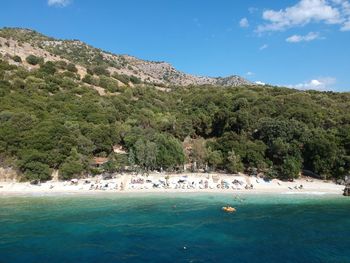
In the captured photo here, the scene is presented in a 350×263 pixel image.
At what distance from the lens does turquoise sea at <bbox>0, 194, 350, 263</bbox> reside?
33656 mm

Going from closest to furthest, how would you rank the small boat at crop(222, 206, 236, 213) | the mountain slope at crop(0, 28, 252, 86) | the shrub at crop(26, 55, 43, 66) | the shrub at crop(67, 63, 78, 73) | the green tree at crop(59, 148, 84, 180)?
the small boat at crop(222, 206, 236, 213) → the green tree at crop(59, 148, 84, 180) → the shrub at crop(26, 55, 43, 66) → the shrub at crop(67, 63, 78, 73) → the mountain slope at crop(0, 28, 252, 86)

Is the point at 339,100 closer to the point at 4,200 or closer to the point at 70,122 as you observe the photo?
the point at 70,122

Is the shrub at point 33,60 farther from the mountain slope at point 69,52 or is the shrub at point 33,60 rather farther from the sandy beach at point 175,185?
the sandy beach at point 175,185

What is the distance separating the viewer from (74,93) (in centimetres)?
10644

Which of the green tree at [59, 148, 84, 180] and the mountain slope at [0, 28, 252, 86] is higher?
the mountain slope at [0, 28, 252, 86]

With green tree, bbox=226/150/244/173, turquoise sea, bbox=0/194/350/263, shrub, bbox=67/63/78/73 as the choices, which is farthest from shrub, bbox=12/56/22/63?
green tree, bbox=226/150/244/173

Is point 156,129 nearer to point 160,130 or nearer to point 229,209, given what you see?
point 160,130

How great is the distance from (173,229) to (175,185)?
26869 millimetres

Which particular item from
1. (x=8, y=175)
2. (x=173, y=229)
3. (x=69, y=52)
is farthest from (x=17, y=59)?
(x=173, y=229)

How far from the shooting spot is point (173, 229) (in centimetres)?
4272

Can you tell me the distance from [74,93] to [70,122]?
1076 inches

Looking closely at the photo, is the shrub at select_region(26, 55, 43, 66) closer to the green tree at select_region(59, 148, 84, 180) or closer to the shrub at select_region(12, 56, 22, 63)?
the shrub at select_region(12, 56, 22, 63)

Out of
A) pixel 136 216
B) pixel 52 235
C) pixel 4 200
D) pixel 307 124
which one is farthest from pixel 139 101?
pixel 52 235

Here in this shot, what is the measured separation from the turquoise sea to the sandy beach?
14.2 ft
